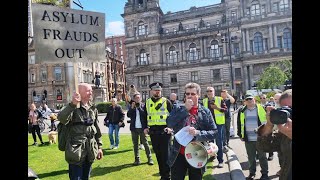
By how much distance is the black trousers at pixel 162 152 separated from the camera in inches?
251

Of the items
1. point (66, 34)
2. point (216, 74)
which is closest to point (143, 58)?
point (216, 74)

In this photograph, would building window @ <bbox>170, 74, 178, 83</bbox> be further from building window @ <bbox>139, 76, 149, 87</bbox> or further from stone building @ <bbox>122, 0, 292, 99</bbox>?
building window @ <bbox>139, 76, 149, 87</bbox>

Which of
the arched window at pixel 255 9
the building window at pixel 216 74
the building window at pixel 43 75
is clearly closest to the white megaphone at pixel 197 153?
the arched window at pixel 255 9

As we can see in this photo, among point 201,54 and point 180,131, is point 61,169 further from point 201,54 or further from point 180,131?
point 201,54

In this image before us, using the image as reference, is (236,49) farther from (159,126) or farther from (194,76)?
(159,126)

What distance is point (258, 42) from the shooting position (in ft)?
172

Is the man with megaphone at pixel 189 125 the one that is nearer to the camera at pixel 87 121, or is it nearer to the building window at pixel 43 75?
→ the camera at pixel 87 121

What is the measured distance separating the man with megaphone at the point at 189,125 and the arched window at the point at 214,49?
2109 inches

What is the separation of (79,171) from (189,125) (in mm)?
1843

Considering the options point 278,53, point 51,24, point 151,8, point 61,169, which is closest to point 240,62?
point 278,53

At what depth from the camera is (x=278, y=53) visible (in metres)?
49.0

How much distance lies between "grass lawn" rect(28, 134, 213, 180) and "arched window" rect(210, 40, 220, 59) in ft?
157

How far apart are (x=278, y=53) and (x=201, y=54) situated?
14.6 m

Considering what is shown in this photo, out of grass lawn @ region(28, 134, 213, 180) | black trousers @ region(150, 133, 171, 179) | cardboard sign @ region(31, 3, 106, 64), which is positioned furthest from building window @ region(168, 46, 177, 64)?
cardboard sign @ region(31, 3, 106, 64)
